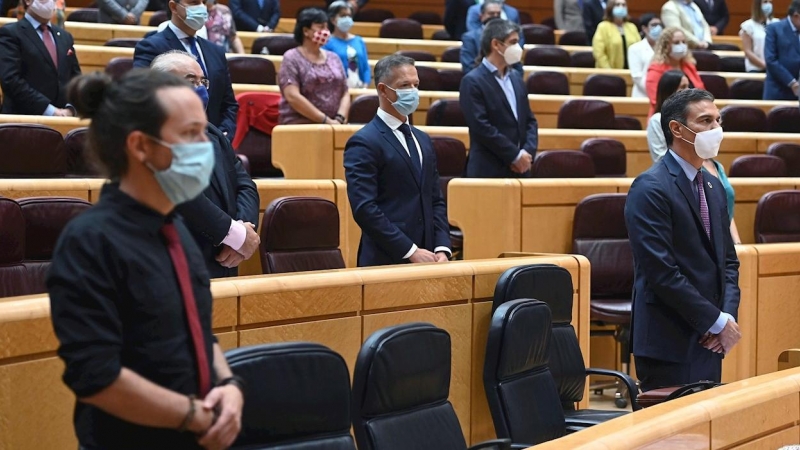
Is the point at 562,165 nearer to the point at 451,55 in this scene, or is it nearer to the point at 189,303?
the point at 451,55

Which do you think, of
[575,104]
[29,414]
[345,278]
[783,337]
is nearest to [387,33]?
[575,104]

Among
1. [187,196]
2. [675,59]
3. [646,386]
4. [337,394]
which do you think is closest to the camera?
[187,196]

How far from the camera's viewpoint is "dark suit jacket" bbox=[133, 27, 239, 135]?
143 inches

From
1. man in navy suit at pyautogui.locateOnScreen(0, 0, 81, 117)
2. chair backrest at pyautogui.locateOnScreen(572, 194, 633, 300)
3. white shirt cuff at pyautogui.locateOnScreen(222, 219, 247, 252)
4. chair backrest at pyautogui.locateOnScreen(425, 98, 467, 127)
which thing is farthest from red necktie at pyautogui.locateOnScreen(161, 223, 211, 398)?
chair backrest at pyautogui.locateOnScreen(425, 98, 467, 127)

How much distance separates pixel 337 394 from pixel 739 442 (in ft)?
3.05

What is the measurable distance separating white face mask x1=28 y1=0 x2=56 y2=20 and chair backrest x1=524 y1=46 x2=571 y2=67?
4.43 m

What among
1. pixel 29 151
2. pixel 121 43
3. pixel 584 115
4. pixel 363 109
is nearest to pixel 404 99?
pixel 29 151

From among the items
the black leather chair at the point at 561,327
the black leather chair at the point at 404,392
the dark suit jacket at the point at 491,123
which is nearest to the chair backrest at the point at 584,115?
the dark suit jacket at the point at 491,123

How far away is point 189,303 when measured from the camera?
1.53 metres

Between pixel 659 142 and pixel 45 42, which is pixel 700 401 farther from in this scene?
pixel 45 42

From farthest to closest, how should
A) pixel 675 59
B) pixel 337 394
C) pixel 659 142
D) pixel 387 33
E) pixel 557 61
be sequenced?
1. pixel 387 33
2. pixel 557 61
3. pixel 675 59
4. pixel 659 142
5. pixel 337 394

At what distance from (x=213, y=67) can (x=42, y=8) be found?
161 cm

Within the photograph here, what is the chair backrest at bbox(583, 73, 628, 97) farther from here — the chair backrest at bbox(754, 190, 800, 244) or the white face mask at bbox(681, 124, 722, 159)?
the white face mask at bbox(681, 124, 722, 159)

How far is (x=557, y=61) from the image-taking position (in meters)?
8.62
